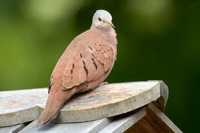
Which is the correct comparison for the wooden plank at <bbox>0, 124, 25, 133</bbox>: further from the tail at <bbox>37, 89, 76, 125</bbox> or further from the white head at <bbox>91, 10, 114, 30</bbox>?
the white head at <bbox>91, 10, 114, 30</bbox>

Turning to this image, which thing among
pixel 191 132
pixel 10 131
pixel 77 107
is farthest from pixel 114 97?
pixel 191 132

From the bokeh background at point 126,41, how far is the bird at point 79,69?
3.01 m

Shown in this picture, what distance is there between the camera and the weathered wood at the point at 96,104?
3.73 m

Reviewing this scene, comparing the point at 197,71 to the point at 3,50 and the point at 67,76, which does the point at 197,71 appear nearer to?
the point at 3,50

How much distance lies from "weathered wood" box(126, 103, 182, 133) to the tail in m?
Result: 0.34

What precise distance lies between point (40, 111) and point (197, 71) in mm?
3561

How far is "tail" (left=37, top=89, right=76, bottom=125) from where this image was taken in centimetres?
374

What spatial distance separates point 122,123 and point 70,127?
8.1 inches

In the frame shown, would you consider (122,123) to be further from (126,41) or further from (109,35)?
(126,41)

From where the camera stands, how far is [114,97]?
3.82 meters

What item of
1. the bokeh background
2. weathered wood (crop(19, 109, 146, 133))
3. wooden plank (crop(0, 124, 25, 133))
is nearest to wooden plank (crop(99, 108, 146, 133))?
weathered wood (crop(19, 109, 146, 133))

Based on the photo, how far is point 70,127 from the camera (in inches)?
148

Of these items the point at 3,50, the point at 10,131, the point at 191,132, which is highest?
the point at 10,131

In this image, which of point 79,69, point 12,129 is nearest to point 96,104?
point 79,69
